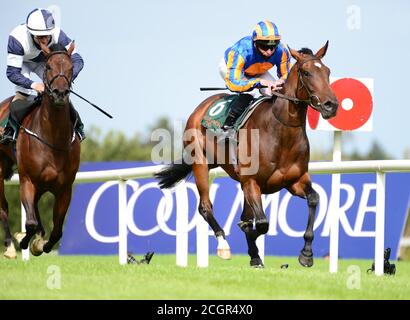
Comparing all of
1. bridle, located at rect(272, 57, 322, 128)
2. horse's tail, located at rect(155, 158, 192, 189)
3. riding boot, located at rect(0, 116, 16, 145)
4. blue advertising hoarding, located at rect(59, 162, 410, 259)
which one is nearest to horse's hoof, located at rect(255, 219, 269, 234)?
bridle, located at rect(272, 57, 322, 128)

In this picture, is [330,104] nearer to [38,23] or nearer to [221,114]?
[221,114]

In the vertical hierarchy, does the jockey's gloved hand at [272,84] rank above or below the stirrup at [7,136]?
above

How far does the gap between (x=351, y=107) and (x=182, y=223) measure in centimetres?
198

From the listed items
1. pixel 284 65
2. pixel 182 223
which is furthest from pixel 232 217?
pixel 284 65

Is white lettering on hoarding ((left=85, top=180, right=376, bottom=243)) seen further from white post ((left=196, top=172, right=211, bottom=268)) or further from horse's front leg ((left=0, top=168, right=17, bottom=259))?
white post ((left=196, top=172, right=211, bottom=268))

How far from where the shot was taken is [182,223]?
9.20 meters

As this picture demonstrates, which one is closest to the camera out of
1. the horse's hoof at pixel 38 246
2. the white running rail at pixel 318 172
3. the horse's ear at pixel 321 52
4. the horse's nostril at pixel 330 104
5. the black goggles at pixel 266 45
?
the horse's nostril at pixel 330 104

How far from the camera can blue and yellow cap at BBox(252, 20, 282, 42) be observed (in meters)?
8.36

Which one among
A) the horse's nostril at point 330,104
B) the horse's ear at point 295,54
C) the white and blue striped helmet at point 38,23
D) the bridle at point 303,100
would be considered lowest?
the horse's nostril at point 330,104

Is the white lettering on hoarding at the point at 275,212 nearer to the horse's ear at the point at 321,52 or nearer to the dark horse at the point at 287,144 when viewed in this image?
the dark horse at the point at 287,144

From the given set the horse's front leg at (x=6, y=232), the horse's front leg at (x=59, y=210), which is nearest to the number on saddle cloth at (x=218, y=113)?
the horse's front leg at (x=59, y=210)

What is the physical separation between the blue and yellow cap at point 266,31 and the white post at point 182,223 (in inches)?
70.4

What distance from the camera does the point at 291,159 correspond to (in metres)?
8.10

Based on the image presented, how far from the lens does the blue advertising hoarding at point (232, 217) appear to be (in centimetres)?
1259
